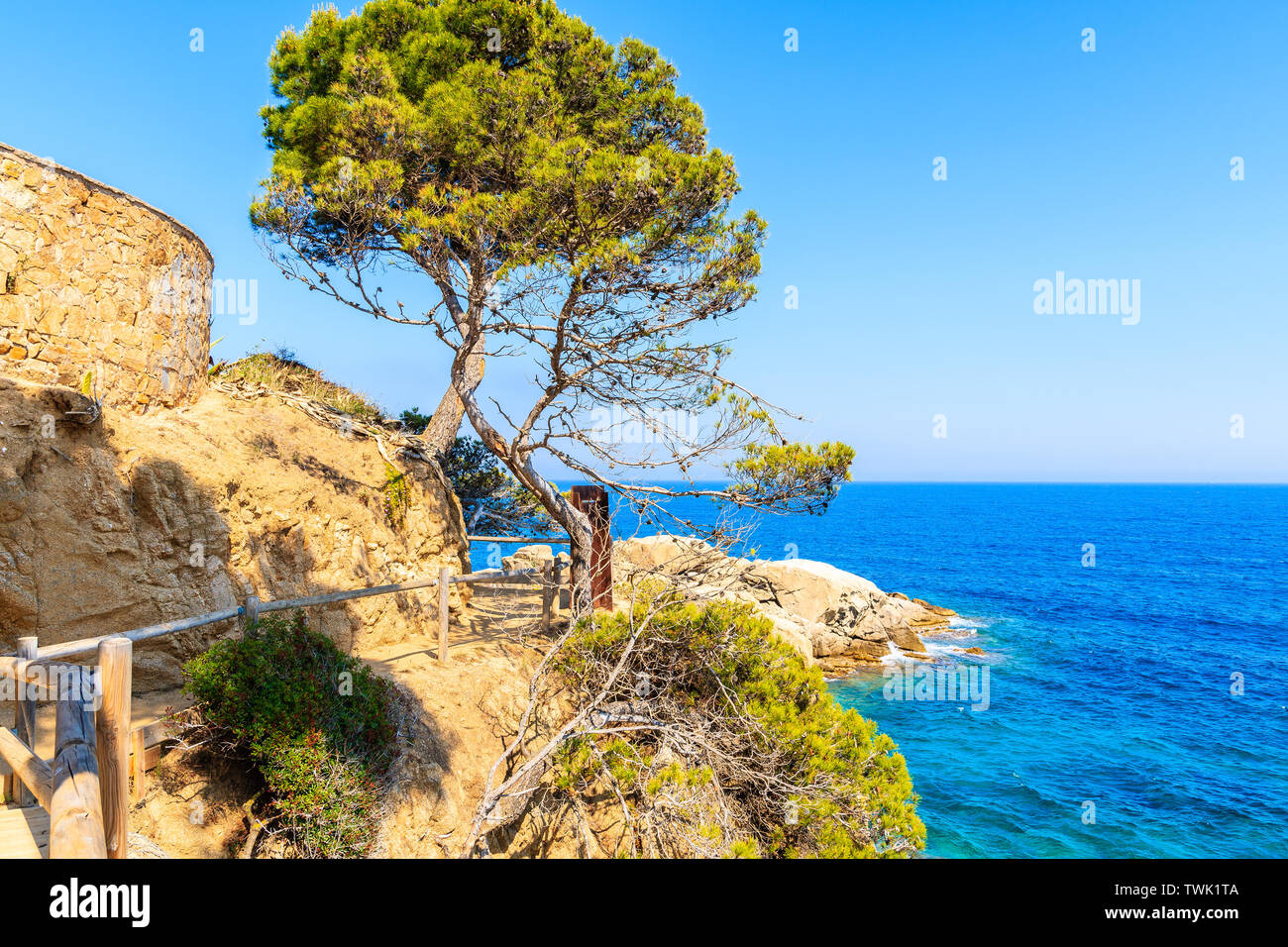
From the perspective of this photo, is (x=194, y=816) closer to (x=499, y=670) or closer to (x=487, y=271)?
(x=499, y=670)

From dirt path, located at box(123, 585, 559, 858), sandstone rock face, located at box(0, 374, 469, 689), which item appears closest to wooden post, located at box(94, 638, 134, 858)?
dirt path, located at box(123, 585, 559, 858)

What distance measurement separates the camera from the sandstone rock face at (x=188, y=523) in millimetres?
7301

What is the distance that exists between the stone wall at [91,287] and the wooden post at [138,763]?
15.2ft

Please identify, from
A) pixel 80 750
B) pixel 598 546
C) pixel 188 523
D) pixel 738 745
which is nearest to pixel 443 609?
pixel 598 546

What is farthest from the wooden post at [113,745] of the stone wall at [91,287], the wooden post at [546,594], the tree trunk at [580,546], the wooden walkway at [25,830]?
the wooden post at [546,594]

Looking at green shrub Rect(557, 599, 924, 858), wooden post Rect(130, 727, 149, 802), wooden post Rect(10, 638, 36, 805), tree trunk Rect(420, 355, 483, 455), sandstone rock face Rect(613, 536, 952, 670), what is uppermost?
tree trunk Rect(420, 355, 483, 455)

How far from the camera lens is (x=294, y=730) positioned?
6.27 metres

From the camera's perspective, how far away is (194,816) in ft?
19.7

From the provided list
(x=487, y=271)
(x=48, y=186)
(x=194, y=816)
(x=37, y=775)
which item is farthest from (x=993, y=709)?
(x=48, y=186)

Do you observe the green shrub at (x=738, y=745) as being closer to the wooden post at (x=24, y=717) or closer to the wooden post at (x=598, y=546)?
the wooden post at (x=598, y=546)

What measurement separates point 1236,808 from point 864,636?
12004mm

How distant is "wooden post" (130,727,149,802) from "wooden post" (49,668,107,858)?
8.90ft

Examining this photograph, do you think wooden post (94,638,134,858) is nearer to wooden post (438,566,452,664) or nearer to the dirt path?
the dirt path

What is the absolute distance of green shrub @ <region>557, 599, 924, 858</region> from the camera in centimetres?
748
